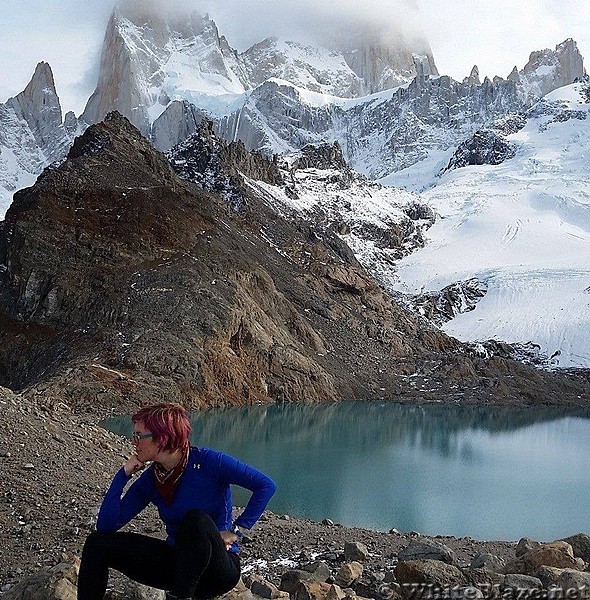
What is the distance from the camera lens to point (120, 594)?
5.36 metres

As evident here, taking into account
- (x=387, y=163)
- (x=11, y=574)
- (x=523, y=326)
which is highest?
(x=387, y=163)

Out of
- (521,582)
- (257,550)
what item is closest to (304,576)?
(521,582)

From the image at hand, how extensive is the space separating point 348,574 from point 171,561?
11.9ft

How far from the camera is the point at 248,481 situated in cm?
486

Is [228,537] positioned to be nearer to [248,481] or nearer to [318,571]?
[248,481]

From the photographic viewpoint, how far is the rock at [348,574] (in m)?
7.68

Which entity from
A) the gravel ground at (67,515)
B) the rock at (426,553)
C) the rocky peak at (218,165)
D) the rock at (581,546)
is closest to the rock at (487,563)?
the rock at (426,553)

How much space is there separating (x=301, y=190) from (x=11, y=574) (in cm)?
8702

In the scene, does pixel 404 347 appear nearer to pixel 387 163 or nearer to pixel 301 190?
pixel 301 190

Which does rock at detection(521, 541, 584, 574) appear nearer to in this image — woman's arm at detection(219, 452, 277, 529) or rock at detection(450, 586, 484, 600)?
rock at detection(450, 586, 484, 600)

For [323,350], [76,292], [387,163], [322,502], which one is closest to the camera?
[322,502]

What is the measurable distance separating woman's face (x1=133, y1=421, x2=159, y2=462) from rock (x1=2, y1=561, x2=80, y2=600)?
53.4 inches

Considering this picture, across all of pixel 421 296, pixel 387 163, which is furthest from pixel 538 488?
pixel 387 163

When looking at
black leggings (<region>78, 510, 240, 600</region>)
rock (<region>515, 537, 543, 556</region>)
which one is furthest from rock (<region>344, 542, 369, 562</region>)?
black leggings (<region>78, 510, 240, 600</region>)
